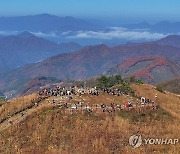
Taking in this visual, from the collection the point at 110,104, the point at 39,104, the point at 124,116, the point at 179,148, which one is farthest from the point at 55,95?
the point at 179,148

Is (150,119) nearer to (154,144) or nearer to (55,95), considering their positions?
(154,144)

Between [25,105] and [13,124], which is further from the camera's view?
[25,105]

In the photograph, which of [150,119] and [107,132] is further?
[150,119]

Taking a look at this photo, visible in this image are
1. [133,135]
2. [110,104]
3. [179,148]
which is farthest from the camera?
[110,104]

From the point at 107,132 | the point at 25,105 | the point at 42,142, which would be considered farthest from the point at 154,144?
the point at 25,105

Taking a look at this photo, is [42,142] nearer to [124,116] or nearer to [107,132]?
[107,132]

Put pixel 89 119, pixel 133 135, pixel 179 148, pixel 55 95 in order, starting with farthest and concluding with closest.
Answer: pixel 55 95
pixel 89 119
pixel 133 135
pixel 179 148
